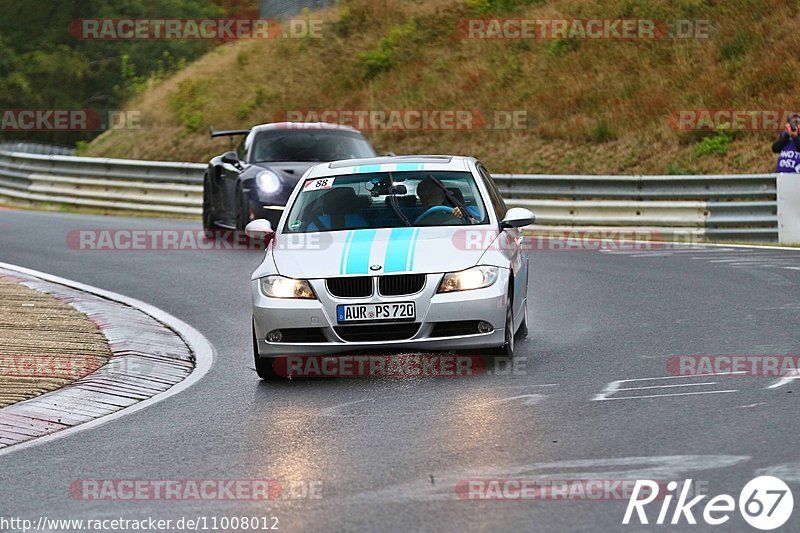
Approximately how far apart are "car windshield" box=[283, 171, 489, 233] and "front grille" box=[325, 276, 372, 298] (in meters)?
1.02

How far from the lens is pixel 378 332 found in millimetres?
9664

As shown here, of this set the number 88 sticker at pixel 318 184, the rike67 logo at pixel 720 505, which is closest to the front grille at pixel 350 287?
the number 88 sticker at pixel 318 184

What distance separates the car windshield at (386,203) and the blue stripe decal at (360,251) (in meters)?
0.26

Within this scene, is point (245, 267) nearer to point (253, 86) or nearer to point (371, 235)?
point (371, 235)

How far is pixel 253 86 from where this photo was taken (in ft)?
128

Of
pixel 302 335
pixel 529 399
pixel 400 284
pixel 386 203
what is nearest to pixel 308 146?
pixel 386 203

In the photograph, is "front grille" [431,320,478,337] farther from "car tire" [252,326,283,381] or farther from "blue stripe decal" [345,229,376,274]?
"car tire" [252,326,283,381]

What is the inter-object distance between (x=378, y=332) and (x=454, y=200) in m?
1.73

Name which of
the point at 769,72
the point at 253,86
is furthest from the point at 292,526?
the point at 253,86

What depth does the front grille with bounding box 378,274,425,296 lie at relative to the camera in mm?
9664

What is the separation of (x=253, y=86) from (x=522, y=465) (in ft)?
109

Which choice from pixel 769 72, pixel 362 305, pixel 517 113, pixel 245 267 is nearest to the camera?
pixel 362 305

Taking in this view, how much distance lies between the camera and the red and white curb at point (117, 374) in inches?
335

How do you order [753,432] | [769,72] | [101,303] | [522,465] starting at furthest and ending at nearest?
[769,72]
[101,303]
[753,432]
[522,465]
